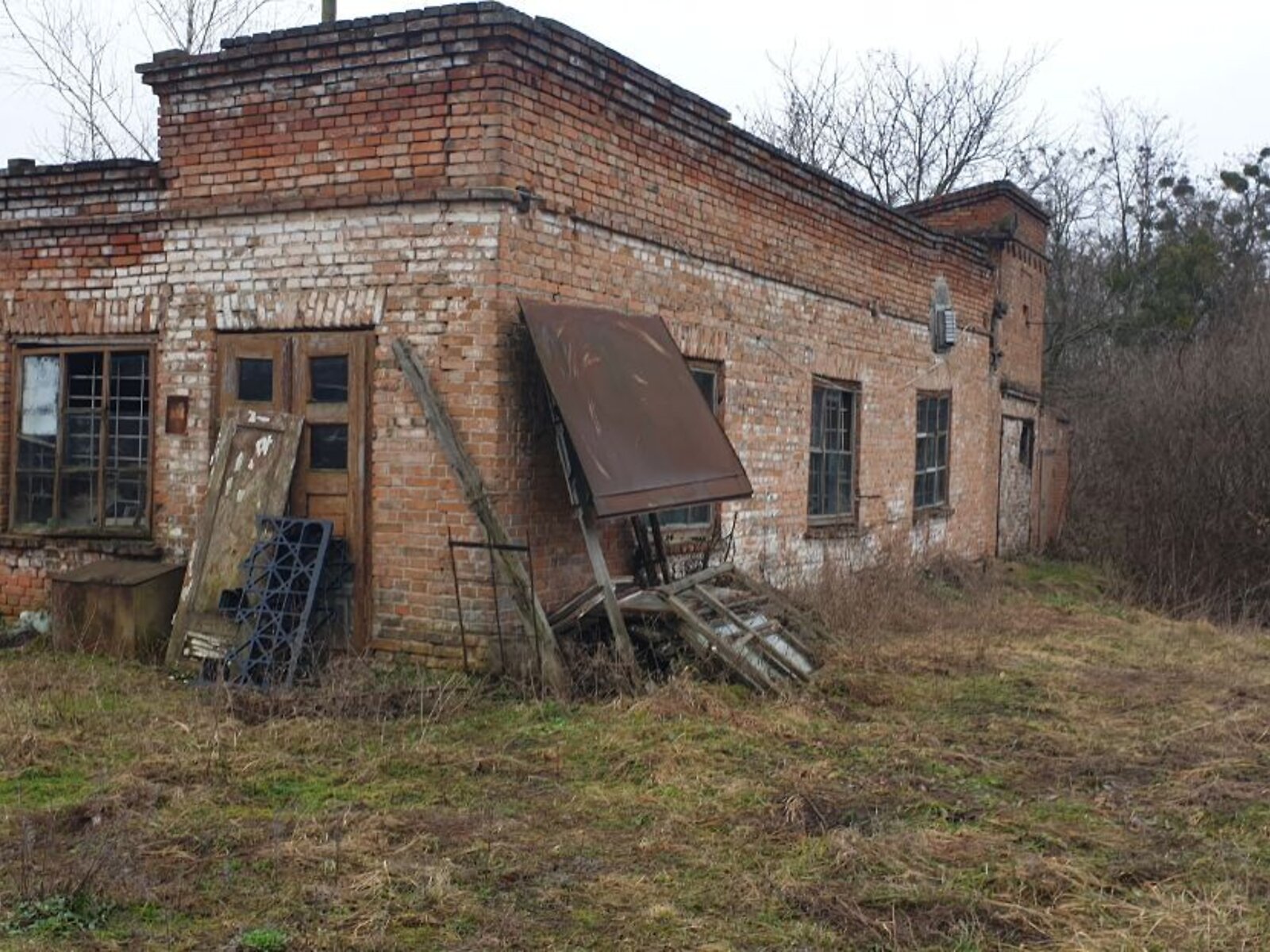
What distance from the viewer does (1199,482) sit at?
15016mm

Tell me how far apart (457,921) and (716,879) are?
3.48 ft

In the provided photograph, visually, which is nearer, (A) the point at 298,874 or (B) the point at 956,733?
(A) the point at 298,874

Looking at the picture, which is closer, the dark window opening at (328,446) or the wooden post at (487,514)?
the wooden post at (487,514)

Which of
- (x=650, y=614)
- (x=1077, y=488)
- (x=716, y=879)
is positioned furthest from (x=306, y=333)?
(x=1077, y=488)

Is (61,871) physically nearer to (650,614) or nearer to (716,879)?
(716,879)

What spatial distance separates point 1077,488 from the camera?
19922 mm

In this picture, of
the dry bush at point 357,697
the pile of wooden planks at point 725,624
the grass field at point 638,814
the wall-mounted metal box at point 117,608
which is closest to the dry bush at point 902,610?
the grass field at point 638,814

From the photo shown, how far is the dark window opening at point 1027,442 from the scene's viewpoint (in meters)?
18.8

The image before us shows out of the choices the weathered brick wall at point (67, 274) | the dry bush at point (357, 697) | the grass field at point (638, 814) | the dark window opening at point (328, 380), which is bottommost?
the grass field at point (638, 814)

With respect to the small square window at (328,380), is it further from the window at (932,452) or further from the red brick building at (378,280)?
the window at (932,452)

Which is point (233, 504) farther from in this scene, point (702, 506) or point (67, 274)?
point (702, 506)

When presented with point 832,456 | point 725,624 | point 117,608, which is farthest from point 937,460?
point 117,608

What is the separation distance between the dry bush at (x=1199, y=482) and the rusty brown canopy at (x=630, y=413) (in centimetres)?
812

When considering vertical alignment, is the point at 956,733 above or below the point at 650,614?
below
